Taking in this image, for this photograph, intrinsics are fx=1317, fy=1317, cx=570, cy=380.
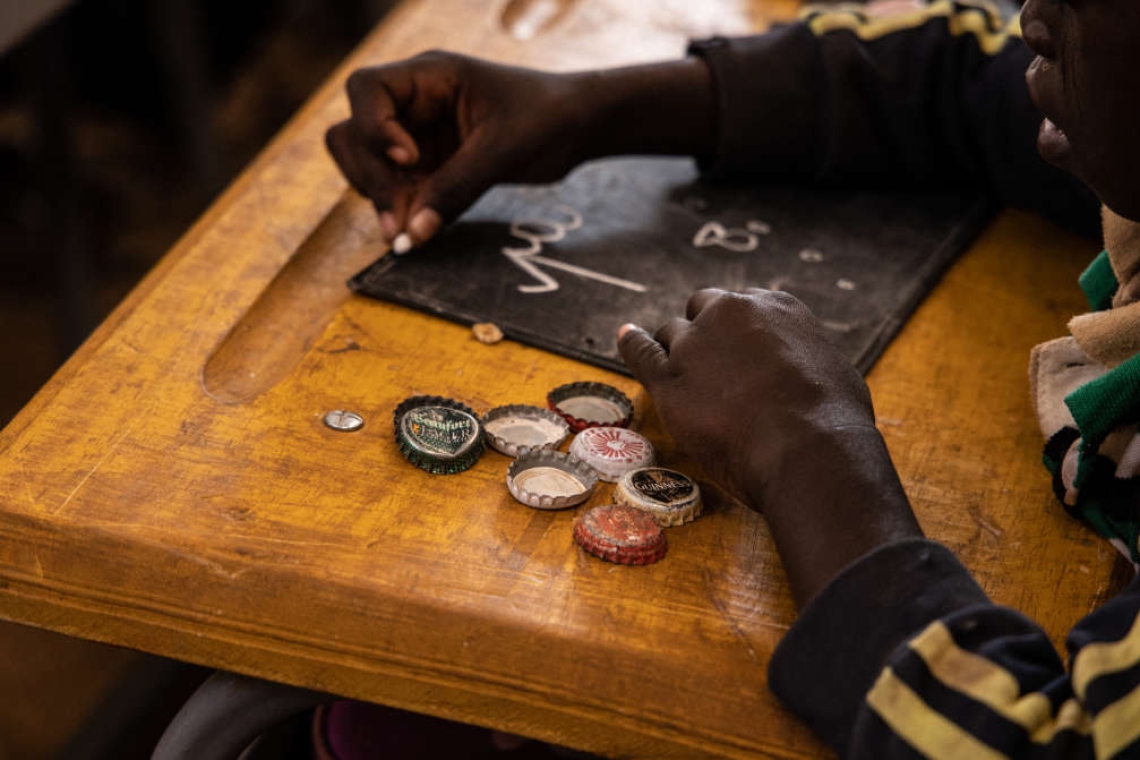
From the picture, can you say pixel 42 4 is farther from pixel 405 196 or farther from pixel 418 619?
pixel 418 619

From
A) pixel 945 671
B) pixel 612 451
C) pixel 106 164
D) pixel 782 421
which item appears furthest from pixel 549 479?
pixel 106 164

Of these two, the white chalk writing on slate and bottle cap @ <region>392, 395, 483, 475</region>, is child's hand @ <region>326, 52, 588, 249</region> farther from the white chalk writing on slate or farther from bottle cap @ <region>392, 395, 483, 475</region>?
bottle cap @ <region>392, 395, 483, 475</region>

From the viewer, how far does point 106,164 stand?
295cm

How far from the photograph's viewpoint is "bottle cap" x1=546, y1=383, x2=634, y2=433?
0.92 m

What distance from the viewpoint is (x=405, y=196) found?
1.16m

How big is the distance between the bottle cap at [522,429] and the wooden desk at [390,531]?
0.02 meters

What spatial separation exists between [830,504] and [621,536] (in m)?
0.13

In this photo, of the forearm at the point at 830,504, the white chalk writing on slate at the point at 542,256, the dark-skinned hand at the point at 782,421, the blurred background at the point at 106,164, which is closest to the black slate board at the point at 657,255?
the white chalk writing on slate at the point at 542,256

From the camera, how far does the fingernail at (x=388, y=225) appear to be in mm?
1106

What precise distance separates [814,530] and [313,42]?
10.2ft

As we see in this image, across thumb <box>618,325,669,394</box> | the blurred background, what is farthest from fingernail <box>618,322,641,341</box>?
the blurred background

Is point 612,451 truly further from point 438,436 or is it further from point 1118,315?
point 1118,315

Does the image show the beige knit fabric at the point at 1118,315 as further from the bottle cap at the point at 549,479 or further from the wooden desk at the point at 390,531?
the bottle cap at the point at 549,479

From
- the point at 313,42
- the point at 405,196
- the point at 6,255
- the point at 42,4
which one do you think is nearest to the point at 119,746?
the point at 405,196
